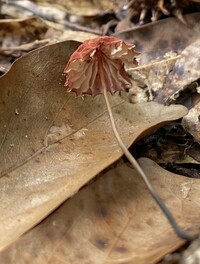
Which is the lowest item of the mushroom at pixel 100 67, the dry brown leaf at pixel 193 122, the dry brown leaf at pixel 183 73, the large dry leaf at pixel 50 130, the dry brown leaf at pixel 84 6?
the dry brown leaf at pixel 84 6

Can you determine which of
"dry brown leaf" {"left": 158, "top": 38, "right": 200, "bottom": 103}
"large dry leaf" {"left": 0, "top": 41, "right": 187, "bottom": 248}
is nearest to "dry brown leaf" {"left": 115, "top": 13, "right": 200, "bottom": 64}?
"dry brown leaf" {"left": 158, "top": 38, "right": 200, "bottom": 103}

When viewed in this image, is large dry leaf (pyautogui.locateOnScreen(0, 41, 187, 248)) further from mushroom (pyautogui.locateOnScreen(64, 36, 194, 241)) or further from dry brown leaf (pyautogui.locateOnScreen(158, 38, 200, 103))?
dry brown leaf (pyautogui.locateOnScreen(158, 38, 200, 103))

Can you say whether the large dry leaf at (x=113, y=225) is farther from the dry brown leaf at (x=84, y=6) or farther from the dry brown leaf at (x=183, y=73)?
the dry brown leaf at (x=84, y=6)

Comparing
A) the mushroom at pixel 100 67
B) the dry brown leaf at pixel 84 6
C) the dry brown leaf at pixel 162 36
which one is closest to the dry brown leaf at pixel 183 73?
the dry brown leaf at pixel 162 36

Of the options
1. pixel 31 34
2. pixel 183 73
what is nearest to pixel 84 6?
pixel 31 34

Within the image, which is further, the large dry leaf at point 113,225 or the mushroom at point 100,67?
the mushroom at point 100,67
